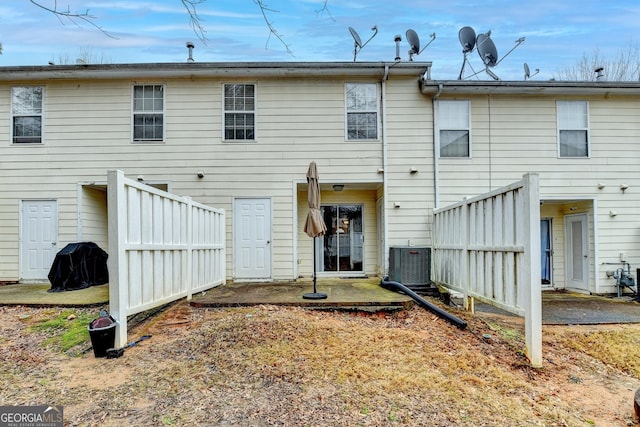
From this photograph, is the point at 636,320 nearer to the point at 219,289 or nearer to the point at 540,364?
the point at 540,364

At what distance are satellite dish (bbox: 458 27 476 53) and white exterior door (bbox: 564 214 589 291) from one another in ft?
16.6

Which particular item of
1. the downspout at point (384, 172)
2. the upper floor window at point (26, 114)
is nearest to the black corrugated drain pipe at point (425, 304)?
the downspout at point (384, 172)

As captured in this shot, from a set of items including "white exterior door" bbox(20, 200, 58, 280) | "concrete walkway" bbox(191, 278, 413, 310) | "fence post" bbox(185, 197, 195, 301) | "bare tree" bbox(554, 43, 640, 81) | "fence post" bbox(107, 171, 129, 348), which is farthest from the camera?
"bare tree" bbox(554, 43, 640, 81)

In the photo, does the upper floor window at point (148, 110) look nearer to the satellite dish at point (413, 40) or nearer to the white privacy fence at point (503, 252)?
the satellite dish at point (413, 40)

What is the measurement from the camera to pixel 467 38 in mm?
9305

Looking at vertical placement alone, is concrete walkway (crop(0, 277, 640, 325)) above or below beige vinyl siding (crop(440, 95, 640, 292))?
below

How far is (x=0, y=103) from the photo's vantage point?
354 inches

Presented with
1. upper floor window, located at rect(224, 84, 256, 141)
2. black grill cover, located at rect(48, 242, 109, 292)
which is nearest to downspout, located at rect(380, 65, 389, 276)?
upper floor window, located at rect(224, 84, 256, 141)

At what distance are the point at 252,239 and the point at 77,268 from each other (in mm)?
3816

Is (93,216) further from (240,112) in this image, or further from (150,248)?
(150,248)

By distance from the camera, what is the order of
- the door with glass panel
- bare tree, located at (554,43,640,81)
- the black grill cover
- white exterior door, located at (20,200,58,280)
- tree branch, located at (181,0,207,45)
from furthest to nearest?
bare tree, located at (554,43,640,81), the door with glass panel, white exterior door, located at (20,200,58,280), the black grill cover, tree branch, located at (181,0,207,45)

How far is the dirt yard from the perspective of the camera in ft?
9.66

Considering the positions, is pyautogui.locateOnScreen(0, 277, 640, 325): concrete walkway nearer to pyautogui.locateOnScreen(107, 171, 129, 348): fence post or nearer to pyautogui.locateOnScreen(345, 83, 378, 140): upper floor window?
pyautogui.locateOnScreen(107, 171, 129, 348): fence post

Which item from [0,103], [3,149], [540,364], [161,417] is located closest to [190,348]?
[161,417]
